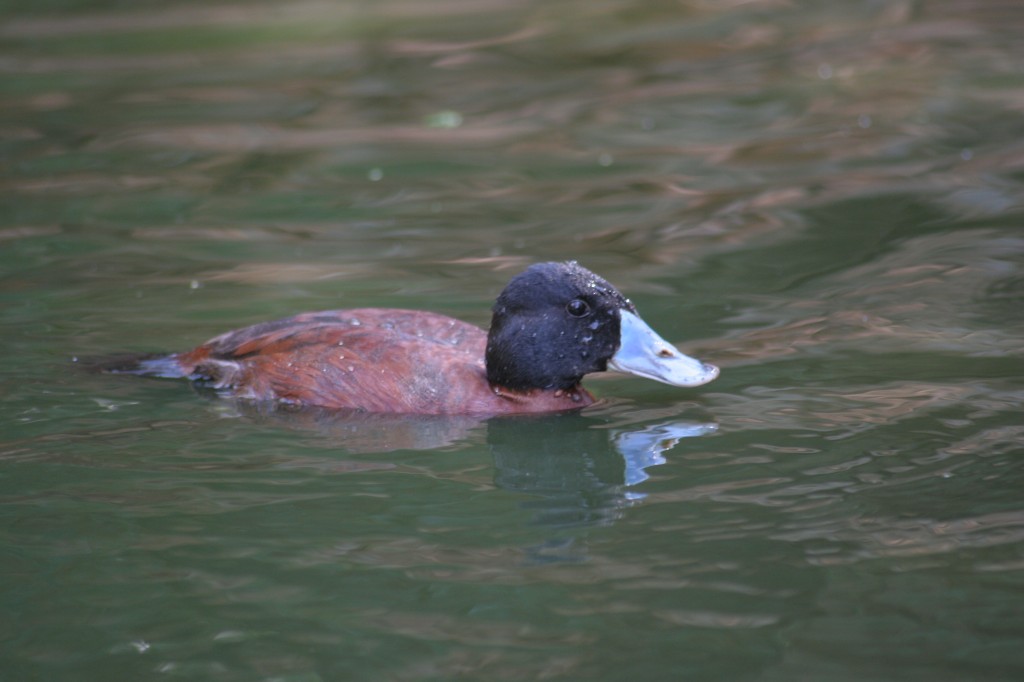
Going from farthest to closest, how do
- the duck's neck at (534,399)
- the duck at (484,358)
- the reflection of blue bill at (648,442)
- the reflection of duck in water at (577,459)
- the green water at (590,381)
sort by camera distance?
the duck's neck at (534,399), the duck at (484,358), the reflection of blue bill at (648,442), the reflection of duck in water at (577,459), the green water at (590,381)

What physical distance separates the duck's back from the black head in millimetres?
227

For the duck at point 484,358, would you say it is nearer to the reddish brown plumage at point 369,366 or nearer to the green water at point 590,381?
the reddish brown plumage at point 369,366

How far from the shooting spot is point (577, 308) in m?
6.43

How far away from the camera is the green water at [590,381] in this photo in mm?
4500

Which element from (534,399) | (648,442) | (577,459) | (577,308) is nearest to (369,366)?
(534,399)

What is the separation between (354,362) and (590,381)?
125cm

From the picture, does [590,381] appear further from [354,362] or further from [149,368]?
[149,368]

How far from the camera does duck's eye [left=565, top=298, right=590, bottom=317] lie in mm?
6422

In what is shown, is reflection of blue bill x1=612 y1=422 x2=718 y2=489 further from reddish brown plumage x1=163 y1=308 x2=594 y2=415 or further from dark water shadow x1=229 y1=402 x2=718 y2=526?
reddish brown plumage x1=163 y1=308 x2=594 y2=415

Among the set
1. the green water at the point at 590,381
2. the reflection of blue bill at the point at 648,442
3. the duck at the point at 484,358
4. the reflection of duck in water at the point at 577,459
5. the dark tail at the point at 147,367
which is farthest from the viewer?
the dark tail at the point at 147,367

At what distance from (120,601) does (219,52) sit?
11.2 m

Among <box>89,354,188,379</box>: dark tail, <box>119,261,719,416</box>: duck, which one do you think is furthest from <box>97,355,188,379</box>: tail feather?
<box>119,261,719,416</box>: duck

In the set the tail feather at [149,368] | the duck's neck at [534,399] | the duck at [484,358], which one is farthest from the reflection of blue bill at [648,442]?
the tail feather at [149,368]

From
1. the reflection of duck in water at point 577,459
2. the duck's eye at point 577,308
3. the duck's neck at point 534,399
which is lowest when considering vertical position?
the reflection of duck in water at point 577,459
